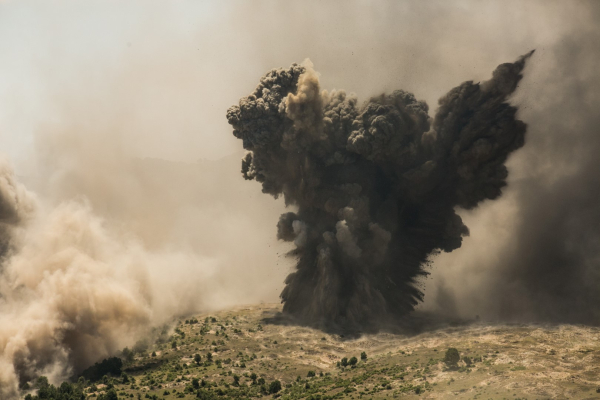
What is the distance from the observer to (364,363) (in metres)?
84.3

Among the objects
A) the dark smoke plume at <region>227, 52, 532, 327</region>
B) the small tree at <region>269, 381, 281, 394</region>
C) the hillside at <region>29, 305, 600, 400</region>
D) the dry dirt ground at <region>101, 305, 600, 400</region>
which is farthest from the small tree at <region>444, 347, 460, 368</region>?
the dark smoke plume at <region>227, 52, 532, 327</region>

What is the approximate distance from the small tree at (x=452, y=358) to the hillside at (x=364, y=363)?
0.66m

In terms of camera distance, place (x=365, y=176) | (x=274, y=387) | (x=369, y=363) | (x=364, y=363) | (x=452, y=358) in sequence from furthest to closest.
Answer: (x=365, y=176) < (x=364, y=363) < (x=369, y=363) < (x=274, y=387) < (x=452, y=358)

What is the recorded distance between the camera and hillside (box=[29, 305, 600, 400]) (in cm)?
6444

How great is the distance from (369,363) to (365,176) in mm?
35902

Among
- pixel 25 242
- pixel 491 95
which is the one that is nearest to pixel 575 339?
pixel 491 95

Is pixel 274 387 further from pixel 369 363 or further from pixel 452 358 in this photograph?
pixel 452 358

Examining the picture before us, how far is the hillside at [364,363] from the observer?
64.4 metres

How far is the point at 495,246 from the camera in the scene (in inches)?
4540

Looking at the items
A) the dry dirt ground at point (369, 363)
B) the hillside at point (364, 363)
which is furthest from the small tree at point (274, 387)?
the dry dirt ground at point (369, 363)

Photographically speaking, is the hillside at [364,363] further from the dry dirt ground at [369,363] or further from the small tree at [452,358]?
the small tree at [452,358]

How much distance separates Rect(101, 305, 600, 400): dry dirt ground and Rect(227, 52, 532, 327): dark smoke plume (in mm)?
9196

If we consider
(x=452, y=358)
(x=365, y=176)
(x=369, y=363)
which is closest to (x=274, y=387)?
(x=369, y=363)

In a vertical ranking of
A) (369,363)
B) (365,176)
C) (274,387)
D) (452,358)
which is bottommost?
(274,387)
